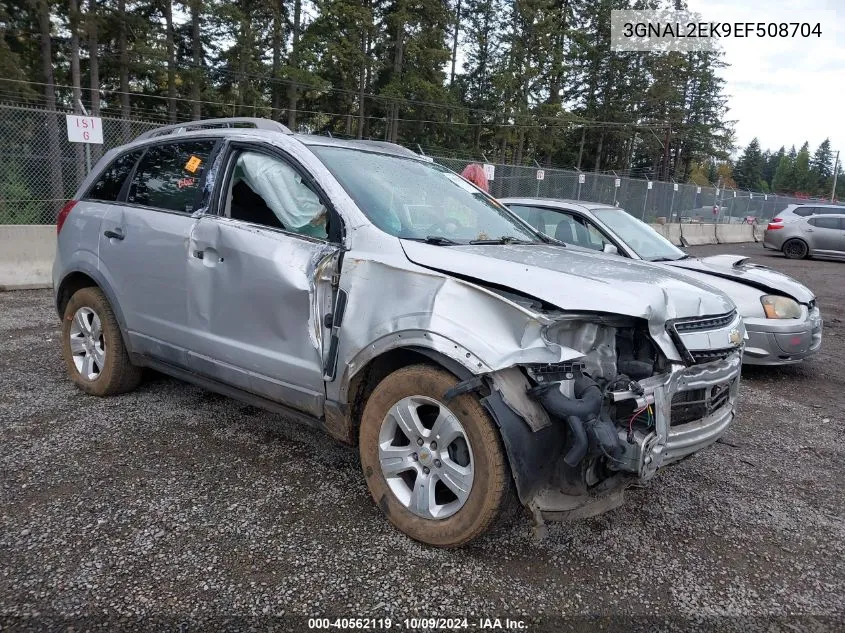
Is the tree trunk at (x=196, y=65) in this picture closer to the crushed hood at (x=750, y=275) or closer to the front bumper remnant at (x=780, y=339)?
the crushed hood at (x=750, y=275)

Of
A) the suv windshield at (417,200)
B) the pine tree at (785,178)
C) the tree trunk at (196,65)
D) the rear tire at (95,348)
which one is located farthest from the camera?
the pine tree at (785,178)

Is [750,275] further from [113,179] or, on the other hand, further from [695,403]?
[113,179]

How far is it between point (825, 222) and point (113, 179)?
1968cm

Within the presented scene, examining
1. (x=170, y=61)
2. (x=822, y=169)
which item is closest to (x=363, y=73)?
(x=170, y=61)

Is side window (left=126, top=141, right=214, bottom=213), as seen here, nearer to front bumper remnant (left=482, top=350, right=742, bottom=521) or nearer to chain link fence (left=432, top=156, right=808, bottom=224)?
front bumper remnant (left=482, top=350, right=742, bottom=521)

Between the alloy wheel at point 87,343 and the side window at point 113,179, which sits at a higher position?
the side window at point 113,179

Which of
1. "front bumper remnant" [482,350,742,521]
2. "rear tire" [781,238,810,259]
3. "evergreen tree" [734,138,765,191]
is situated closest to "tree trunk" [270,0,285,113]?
"rear tire" [781,238,810,259]

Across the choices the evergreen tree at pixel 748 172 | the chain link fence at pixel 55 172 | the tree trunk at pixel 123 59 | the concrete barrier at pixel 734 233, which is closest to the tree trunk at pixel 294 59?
the tree trunk at pixel 123 59

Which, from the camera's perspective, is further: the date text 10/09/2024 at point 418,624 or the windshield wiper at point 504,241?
the windshield wiper at point 504,241

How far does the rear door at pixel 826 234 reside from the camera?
17391mm

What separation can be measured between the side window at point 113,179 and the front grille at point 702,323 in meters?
3.69

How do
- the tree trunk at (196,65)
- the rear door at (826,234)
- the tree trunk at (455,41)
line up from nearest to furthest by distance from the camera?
the rear door at (826,234)
the tree trunk at (196,65)
the tree trunk at (455,41)

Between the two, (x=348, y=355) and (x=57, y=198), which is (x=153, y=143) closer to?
(x=348, y=355)

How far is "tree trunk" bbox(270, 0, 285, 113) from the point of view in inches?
1156
